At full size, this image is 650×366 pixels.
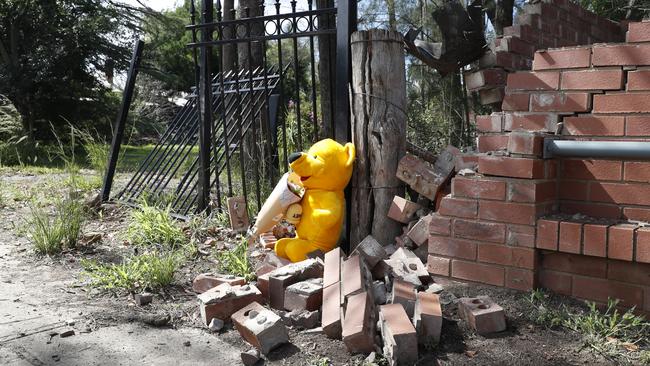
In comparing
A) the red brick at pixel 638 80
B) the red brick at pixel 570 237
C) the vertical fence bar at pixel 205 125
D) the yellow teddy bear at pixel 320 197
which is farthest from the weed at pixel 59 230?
the red brick at pixel 638 80

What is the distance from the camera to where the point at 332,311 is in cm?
250

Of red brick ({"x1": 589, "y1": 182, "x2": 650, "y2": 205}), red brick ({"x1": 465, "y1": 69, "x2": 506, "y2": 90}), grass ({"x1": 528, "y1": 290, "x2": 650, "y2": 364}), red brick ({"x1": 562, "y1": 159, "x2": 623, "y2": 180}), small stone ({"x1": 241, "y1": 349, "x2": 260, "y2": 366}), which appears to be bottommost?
small stone ({"x1": 241, "y1": 349, "x2": 260, "y2": 366})

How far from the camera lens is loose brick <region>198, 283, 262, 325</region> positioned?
272cm

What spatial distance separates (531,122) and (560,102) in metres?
0.18

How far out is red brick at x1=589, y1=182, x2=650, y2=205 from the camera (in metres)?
2.50

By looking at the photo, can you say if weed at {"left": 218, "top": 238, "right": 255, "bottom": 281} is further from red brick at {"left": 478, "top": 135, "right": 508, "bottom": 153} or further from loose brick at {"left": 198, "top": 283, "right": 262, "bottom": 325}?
red brick at {"left": 478, "top": 135, "right": 508, "bottom": 153}

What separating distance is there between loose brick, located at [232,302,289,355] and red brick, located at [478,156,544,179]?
128cm

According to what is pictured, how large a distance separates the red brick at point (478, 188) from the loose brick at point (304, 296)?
0.87 meters

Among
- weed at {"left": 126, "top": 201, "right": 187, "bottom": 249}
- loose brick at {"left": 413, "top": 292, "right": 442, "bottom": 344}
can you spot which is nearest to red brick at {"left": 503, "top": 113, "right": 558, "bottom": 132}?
loose brick at {"left": 413, "top": 292, "right": 442, "bottom": 344}

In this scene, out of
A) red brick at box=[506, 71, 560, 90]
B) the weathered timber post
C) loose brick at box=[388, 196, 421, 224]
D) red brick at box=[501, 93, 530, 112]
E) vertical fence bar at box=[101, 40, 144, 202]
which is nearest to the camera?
red brick at box=[506, 71, 560, 90]

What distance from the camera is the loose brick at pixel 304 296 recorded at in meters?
2.68

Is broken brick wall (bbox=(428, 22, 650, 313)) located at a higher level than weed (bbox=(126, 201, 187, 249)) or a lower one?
higher

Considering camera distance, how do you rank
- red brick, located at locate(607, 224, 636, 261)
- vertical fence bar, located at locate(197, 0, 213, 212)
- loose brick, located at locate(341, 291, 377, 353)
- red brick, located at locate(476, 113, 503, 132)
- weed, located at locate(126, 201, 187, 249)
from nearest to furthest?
loose brick, located at locate(341, 291, 377, 353) < red brick, located at locate(607, 224, 636, 261) < red brick, located at locate(476, 113, 503, 132) < weed, located at locate(126, 201, 187, 249) < vertical fence bar, located at locate(197, 0, 213, 212)

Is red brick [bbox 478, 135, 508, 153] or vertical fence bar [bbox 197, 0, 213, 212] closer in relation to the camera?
red brick [bbox 478, 135, 508, 153]
